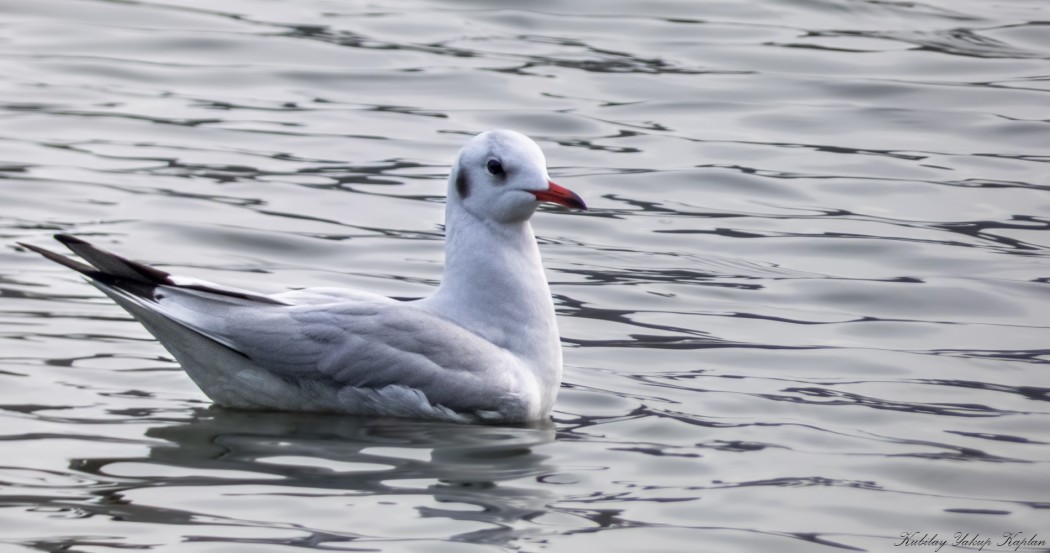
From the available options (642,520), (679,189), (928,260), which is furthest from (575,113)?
(642,520)

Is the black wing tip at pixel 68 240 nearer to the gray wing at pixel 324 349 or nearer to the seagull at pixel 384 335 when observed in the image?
the seagull at pixel 384 335

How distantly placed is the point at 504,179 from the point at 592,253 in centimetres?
262

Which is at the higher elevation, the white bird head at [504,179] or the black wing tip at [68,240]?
the white bird head at [504,179]

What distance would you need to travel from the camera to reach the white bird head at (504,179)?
261 inches

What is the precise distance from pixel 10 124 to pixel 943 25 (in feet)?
24.7

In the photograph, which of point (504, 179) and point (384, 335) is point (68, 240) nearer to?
point (384, 335)

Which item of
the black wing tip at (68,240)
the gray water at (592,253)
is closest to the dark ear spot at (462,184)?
the gray water at (592,253)

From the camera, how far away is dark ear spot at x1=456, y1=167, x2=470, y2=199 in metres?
6.77

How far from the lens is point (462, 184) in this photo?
6.79m

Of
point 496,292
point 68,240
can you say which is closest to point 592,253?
point 496,292

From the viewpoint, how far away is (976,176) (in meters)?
10.7

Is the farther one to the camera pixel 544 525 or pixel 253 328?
pixel 253 328

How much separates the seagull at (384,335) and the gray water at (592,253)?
119mm

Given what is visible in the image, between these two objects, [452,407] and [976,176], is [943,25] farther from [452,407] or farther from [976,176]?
[452,407]
